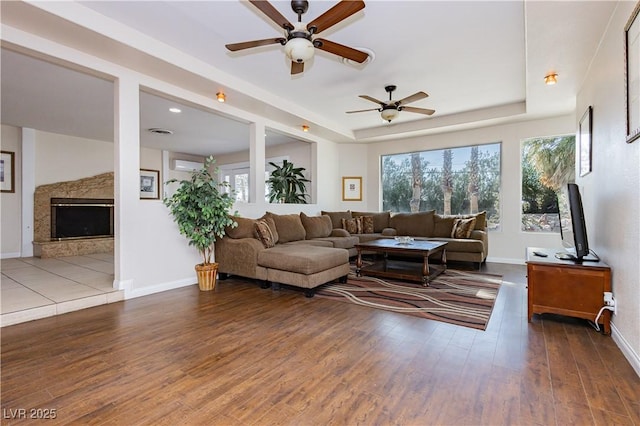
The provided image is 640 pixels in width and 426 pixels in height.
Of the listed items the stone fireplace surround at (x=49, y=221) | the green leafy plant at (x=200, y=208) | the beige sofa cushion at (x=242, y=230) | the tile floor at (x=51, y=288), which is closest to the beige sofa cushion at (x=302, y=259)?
the beige sofa cushion at (x=242, y=230)

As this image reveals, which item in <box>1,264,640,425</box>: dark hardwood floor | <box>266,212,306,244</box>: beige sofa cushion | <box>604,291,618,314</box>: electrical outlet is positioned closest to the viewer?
<box>1,264,640,425</box>: dark hardwood floor

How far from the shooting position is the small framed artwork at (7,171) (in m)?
5.59

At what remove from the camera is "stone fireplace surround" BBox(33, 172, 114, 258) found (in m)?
5.77

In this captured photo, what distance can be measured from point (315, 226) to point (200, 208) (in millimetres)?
2382

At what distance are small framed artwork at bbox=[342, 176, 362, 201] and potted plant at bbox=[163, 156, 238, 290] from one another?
13.2ft

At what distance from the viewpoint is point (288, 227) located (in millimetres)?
5000

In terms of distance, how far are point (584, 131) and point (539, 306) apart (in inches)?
88.9

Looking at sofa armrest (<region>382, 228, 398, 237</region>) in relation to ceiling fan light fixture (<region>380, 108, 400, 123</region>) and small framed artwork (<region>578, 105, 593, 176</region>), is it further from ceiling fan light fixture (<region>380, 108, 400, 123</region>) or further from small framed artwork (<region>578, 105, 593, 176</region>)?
small framed artwork (<region>578, 105, 593, 176</region>)

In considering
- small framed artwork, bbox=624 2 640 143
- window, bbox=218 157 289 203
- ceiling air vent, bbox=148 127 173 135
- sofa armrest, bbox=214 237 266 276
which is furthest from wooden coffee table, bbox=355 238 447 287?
window, bbox=218 157 289 203

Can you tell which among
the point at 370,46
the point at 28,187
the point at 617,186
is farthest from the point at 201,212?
the point at 28,187

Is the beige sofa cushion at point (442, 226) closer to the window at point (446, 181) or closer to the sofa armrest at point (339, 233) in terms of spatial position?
the window at point (446, 181)

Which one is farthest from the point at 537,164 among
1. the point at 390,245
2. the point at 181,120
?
the point at 181,120

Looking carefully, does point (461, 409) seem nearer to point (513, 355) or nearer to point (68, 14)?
point (513, 355)

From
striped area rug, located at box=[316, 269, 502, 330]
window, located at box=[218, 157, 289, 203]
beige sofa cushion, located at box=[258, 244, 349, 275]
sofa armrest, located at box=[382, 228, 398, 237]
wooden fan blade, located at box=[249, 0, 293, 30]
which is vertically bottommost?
striped area rug, located at box=[316, 269, 502, 330]
